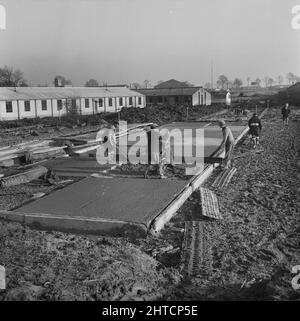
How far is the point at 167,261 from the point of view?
18.7 ft

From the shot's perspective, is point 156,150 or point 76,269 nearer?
point 76,269

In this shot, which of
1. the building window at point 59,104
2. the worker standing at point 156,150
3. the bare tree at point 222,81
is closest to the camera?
the worker standing at point 156,150

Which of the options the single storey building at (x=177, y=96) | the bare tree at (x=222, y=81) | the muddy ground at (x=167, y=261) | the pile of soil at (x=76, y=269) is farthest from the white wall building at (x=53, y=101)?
the bare tree at (x=222, y=81)

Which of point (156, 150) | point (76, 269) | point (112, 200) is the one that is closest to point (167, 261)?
point (76, 269)

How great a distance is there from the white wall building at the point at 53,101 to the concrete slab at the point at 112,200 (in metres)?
23.7

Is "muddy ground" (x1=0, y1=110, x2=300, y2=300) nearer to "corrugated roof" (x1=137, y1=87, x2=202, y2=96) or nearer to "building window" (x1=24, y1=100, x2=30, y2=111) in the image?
"building window" (x1=24, y1=100, x2=30, y2=111)

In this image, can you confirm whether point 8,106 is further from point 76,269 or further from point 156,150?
point 76,269

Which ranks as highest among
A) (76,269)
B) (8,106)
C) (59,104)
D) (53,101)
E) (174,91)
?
(174,91)

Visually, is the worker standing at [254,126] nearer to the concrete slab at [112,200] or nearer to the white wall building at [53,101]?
the concrete slab at [112,200]

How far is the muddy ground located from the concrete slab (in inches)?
20.8

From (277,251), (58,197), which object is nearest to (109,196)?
(58,197)

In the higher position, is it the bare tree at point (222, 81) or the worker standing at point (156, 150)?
the bare tree at point (222, 81)

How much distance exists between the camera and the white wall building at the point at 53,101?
105 feet

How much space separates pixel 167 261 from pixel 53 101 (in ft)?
106
